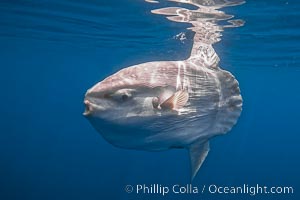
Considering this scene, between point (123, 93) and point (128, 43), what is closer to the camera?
point (123, 93)

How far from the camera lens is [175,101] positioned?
360 cm

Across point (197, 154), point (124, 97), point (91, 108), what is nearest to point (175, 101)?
point (124, 97)

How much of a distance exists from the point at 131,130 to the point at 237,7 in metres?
8.40

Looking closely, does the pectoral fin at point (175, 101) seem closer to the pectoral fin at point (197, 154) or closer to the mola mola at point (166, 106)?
the mola mola at point (166, 106)

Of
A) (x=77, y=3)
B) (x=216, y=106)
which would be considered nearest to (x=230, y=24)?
(x=77, y=3)

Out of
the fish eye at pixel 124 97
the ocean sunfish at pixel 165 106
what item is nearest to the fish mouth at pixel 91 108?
the ocean sunfish at pixel 165 106

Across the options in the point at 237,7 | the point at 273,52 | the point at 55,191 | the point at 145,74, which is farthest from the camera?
the point at 55,191

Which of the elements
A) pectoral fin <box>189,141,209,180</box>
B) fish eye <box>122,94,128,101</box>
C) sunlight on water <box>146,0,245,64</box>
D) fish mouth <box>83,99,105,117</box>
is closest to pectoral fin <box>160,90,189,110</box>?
fish eye <box>122,94,128,101</box>

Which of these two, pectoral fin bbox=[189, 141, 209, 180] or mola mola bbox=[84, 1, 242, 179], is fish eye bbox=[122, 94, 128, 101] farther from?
pectoral fin bbox=[189, 141, 209, 180]

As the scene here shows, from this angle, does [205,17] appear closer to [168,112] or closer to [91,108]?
[168,112]

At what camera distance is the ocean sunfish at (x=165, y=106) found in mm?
3377

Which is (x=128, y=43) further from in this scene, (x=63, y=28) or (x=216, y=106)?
(x=216, y=106)

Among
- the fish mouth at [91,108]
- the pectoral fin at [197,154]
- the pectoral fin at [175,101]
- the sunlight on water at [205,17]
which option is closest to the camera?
the fish mouth at [91,108]

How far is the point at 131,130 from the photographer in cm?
348
